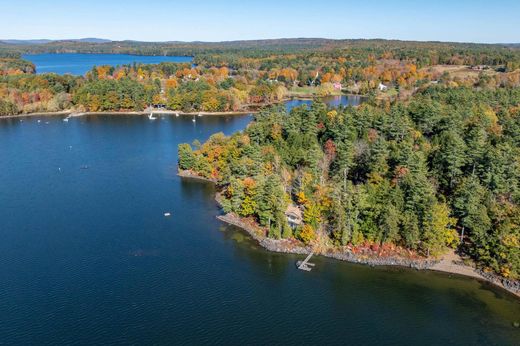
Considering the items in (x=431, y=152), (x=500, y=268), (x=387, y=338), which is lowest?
(x=387, y=338)

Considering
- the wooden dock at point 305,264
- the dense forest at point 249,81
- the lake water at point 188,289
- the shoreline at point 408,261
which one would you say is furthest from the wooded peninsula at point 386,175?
the dense forest at point 249,81

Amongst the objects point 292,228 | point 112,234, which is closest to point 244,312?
point 292,228

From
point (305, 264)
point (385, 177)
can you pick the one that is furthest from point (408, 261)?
point (385, 177)

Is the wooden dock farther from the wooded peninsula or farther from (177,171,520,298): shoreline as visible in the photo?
the wooded peninsula

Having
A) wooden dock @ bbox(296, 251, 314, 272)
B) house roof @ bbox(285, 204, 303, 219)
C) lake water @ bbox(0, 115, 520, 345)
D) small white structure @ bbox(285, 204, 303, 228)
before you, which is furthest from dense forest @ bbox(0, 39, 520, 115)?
wooden dock @ bbox(296, 251, 314, 272)

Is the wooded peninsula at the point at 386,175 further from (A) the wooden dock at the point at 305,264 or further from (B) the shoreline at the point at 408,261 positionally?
(A) the wooden dock at the point at 305,264

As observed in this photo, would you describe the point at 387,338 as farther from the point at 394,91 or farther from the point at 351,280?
the point at 394,91
